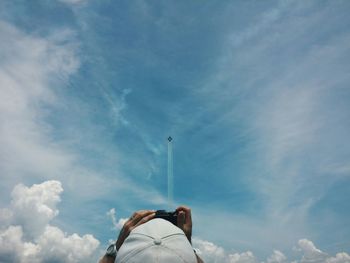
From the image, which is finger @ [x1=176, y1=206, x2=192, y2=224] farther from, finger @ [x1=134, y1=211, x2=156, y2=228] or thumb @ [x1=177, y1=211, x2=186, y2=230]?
finger @ [x1=134, y1=211, x2=156, y2=228]

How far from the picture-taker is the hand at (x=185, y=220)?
425 inches

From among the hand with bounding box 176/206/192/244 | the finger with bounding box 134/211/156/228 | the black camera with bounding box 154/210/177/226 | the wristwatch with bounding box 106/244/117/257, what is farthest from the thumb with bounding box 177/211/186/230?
the wristwatch with bounding box 106/244/117/257

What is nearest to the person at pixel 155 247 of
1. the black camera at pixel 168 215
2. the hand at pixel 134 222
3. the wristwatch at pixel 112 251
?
the wristwatch at pixel 112 251

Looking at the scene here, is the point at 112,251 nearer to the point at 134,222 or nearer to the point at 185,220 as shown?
the point at 134,222

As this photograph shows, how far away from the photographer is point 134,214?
10.8m

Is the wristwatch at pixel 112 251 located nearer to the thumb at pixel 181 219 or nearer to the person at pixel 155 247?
the person at pixel 155 247

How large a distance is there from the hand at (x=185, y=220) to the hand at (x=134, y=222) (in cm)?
90

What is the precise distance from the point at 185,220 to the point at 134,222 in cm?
164

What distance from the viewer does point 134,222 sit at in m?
10.7

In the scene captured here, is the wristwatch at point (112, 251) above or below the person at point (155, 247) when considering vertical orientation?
above

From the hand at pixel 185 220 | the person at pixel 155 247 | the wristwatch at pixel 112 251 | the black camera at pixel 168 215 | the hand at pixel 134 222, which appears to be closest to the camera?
the person at pixel 155 247

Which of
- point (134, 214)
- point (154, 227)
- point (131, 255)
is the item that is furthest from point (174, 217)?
point (131, 255)

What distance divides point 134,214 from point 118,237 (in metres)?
0.91

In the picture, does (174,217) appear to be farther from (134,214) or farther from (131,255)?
(131,255)
